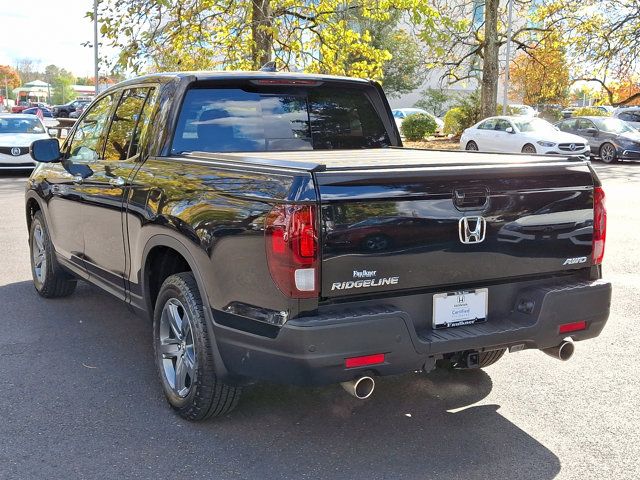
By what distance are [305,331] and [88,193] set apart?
8.97 ft

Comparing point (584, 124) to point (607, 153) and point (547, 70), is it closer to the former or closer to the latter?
point (607, 153)

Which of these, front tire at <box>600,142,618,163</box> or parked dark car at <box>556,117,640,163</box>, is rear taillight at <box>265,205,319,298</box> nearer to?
parked dark car at <box>556,117,640,163</box>

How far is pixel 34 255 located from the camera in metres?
6.89

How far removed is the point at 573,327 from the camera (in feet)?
12.6

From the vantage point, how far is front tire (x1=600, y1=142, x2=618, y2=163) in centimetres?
2354

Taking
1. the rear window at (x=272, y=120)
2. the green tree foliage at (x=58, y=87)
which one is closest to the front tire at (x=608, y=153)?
the rear window at (x=272, y=120)

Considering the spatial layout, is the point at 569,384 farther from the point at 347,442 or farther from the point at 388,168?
the point at 388,168

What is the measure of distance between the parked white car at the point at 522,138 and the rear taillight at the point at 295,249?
18.1 meters

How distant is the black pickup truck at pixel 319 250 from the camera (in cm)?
325

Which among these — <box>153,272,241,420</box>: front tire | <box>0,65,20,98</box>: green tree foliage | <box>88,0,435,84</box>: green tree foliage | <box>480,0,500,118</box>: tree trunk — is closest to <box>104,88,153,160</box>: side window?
<box>153,272,241,420</box>: front tire

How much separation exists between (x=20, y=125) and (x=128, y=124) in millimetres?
16124

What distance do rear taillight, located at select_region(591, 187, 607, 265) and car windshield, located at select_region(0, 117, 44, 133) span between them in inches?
714

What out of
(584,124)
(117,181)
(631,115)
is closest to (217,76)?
(117,181)

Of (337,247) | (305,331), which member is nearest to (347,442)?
(305,331)
